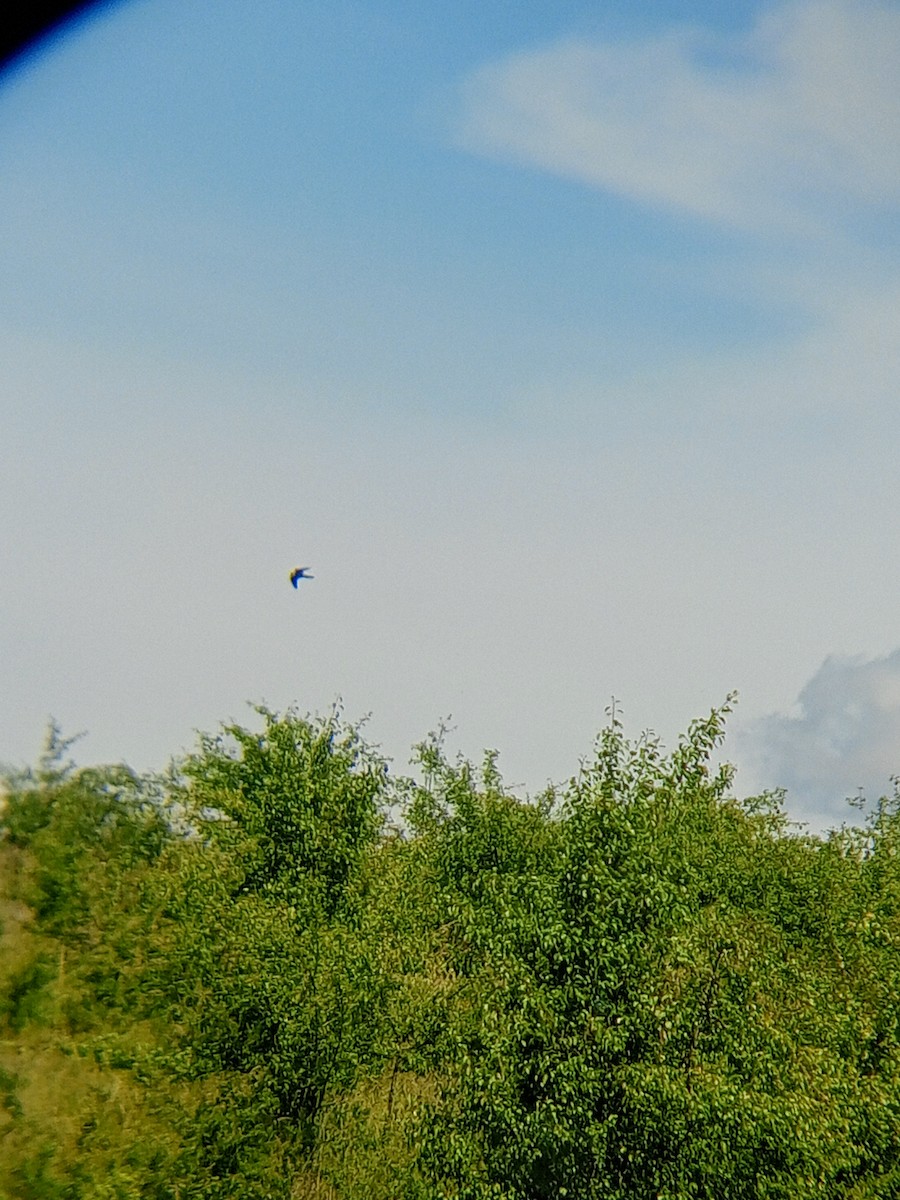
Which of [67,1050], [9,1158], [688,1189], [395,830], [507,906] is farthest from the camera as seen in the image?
[395,830]

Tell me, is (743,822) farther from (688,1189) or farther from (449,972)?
(688,1189)

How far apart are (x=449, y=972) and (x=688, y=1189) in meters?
9.93

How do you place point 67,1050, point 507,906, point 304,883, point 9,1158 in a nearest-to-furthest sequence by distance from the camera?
point 9,1158 → point 67,1050 → point 507,906 → point 304,883

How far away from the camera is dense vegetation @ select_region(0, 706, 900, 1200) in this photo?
Result: 1997 cm

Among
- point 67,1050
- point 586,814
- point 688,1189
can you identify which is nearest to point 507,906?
point 586,814

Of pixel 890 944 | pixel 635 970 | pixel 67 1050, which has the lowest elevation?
pixel 67 1050

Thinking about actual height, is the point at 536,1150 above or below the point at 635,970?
below

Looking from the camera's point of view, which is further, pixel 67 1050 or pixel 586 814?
pixel 586 814

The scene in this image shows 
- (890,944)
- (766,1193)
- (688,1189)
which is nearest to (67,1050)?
(688,1189)

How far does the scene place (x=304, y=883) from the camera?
31.3m

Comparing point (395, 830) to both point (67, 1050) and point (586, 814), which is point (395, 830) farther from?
point (67, 1050)

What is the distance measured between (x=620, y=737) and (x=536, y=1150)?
8832 mm

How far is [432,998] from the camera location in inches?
1209

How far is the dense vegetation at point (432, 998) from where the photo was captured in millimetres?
19969
